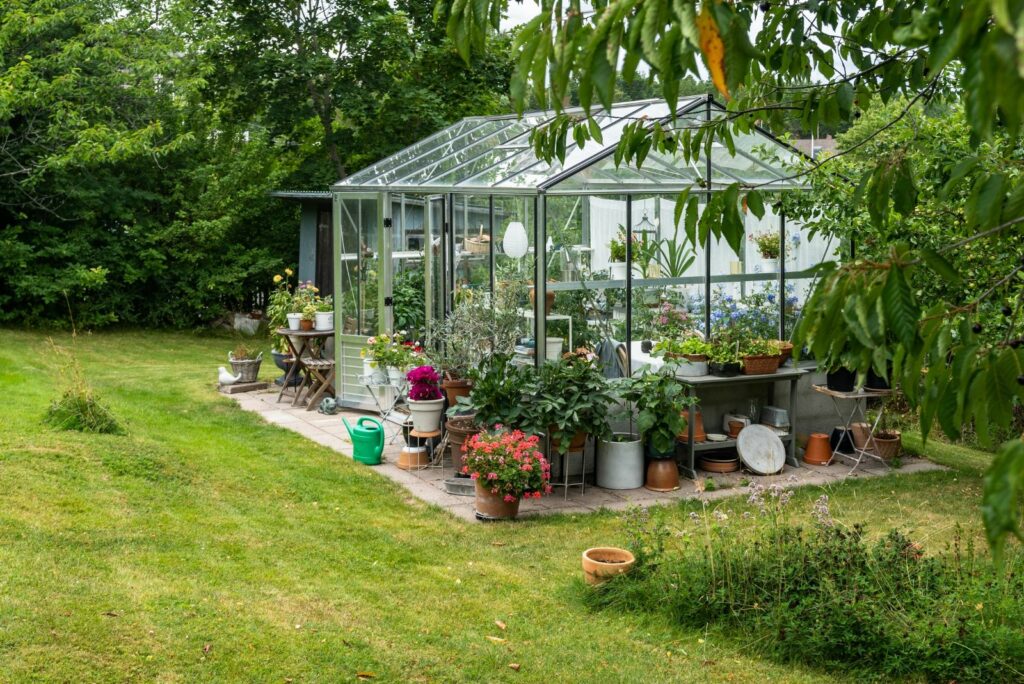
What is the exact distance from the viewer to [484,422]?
7.39 m

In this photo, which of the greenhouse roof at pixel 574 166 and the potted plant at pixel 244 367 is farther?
the potted plant at pixel 244 367

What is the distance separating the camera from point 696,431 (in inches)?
328

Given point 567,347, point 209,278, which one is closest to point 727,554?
point 567,347

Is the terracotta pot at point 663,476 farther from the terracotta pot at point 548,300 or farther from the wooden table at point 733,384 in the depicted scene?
the terracotta pot at point 548,300

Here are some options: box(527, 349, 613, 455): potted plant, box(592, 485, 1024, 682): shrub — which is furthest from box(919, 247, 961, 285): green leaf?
box(527, 349, 613, 455): potted plant

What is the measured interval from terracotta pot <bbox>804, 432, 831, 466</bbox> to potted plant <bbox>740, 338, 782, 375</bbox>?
730mm

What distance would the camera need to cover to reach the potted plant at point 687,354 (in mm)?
8086

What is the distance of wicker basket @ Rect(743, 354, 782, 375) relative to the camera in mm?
8211

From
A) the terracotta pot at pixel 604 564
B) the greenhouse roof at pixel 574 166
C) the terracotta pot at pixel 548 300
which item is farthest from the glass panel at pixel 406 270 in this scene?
the terracotta pot at pixel 604 564

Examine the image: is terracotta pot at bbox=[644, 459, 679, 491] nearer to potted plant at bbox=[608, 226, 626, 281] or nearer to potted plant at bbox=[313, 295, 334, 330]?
potted plant at bbox=[608, 226, 626, 281]

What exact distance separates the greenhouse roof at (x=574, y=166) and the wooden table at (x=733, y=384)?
4.96 feet

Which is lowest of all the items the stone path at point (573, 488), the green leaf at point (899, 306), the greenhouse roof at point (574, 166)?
the stone path at point (573, 488)

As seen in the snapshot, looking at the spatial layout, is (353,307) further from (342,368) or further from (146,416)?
(146,416)

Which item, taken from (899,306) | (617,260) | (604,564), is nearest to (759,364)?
(617,260)
